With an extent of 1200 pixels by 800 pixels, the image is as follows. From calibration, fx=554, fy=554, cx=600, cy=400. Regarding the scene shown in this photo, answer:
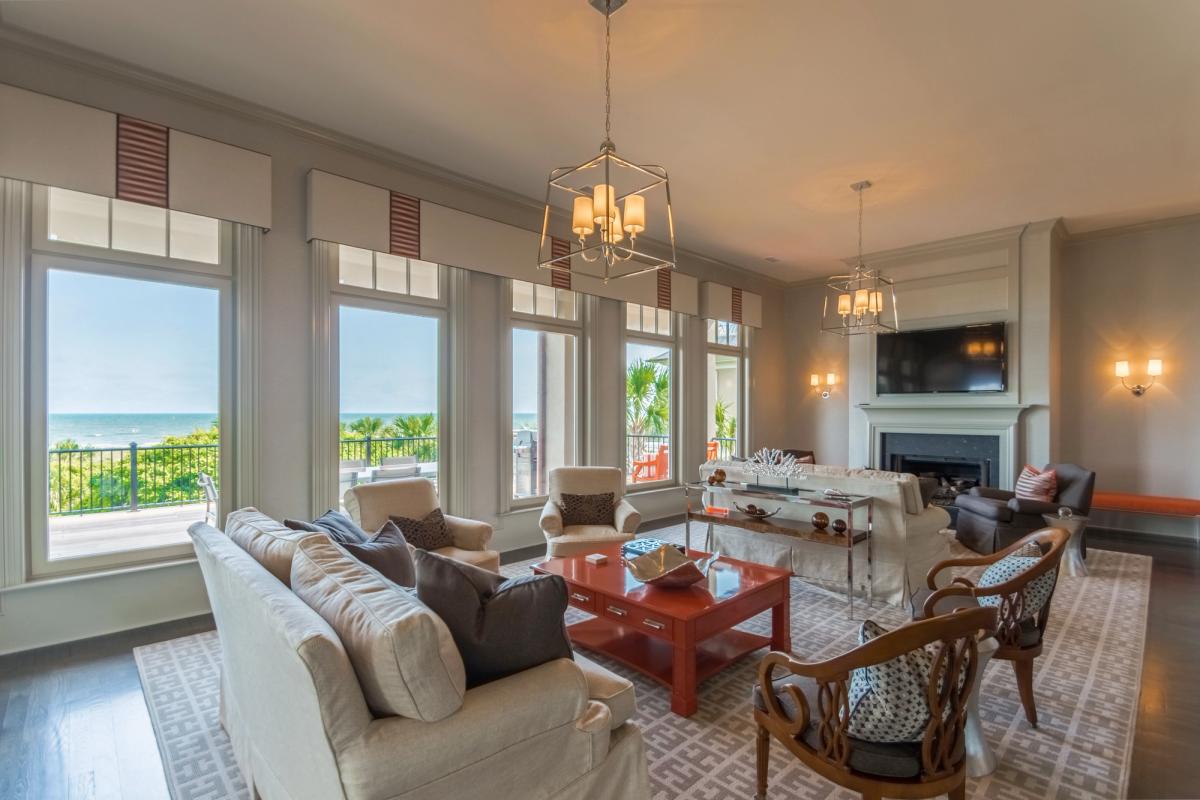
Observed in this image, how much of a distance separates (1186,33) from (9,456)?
21.7 ft

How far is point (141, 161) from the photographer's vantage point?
3.26m

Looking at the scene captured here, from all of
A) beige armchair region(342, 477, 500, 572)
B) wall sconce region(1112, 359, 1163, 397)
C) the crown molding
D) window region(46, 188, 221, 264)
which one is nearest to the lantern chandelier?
the crown molding

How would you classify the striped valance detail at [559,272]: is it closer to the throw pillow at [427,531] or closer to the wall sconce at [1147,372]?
the throw pillow at [427,531]

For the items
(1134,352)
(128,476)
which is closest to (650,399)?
(128,476)

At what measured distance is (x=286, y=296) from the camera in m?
3.88

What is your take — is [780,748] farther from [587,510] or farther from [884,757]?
[587,510]

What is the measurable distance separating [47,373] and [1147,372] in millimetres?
9364

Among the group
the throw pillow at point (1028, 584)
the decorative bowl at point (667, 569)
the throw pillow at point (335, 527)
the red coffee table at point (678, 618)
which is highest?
the throw pillow at point (335, 527)

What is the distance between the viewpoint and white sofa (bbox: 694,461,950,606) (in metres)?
3.77

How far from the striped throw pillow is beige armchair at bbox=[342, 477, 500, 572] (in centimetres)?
479

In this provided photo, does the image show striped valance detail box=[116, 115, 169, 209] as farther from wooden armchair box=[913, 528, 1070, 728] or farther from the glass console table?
wooden armchair box=[913, 528, 1070, 728]

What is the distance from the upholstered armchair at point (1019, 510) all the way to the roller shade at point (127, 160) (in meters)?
6.28

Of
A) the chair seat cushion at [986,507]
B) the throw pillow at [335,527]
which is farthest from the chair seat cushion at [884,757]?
the chair seat cushion at [986,507]

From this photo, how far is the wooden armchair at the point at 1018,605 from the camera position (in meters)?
2.09
